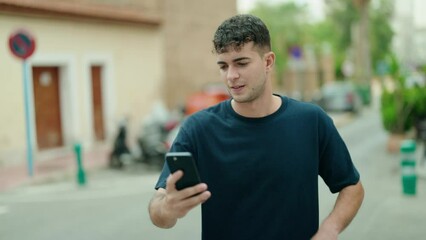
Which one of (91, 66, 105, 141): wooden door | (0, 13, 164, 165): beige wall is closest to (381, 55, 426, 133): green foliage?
(0, 13, 164, 165): beige wall

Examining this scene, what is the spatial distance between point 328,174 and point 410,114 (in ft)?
47.9

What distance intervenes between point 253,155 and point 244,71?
0.32 meters

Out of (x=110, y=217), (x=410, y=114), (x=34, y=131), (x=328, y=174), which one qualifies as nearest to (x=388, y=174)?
(x=410, y=114)

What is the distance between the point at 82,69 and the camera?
685 inches

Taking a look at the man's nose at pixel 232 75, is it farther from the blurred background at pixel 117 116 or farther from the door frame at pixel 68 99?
the door frame at pixel 68 99

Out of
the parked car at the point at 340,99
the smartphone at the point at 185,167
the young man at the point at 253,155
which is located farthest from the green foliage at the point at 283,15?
the smartphone at the point at 185,167

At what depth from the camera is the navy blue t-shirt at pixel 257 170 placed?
2.38 m

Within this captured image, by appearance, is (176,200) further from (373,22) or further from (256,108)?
(373,22)

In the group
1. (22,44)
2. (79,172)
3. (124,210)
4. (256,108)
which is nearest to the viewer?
(256,108)

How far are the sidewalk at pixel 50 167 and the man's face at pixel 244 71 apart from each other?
10050 mm

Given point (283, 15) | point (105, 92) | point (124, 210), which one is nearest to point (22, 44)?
point (124, 210)

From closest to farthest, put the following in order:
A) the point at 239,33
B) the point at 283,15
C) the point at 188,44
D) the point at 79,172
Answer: the point at 239,33 → the point at 79,172 → the point at 188,44 → the point at 283,15

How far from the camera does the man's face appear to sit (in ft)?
7.73

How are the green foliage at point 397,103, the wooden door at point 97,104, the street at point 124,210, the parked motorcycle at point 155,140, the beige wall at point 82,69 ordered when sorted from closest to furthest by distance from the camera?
the street at point 124,210, the parked motorcycle at point 155,140, the beige wall at point 82,69, the green foliage at point 397,103, the wooden door at point 97,104
